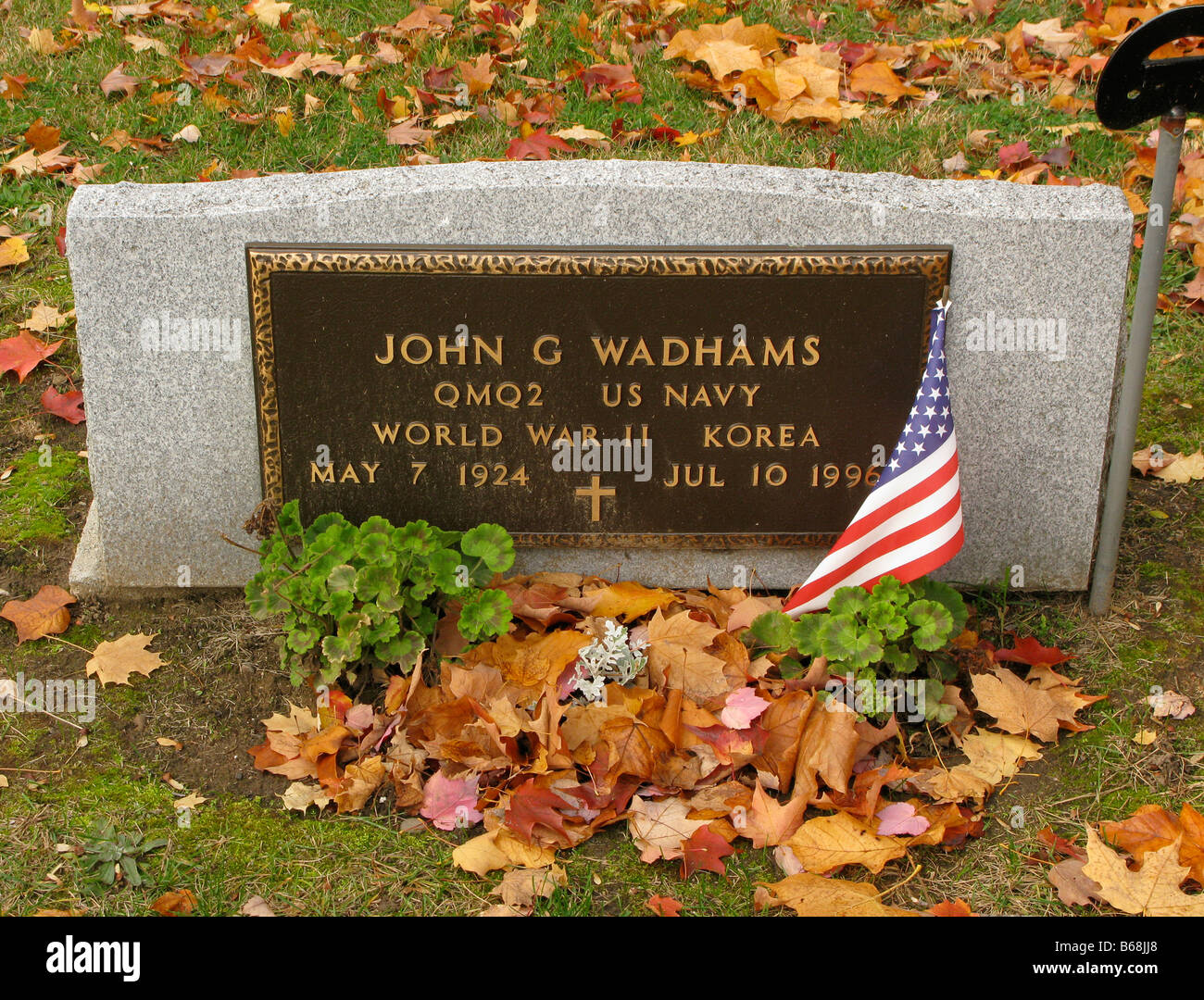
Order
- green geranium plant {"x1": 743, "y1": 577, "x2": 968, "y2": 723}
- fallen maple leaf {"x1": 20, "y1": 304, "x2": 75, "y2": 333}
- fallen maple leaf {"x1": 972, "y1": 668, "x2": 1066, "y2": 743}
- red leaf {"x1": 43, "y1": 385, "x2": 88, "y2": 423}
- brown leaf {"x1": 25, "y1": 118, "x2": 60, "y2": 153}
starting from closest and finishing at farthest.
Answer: green geranium plant {"x1": 743, "y1": 577, "x2": 968, "y2": 723} < fallen maple leaf {"x1": 972, "y1": 668, "x2": 1066, "y2": 743} < red leaf {"x1": 43, "y1": 385, "x2": 88, "y2": 423} < fallen maple leaf {"x1": 20, "y1": 304, "x2": 75, "y2": 333} < brown leaf {"x1": 25, "y1": 118, "x2": 60, "y2": 153}

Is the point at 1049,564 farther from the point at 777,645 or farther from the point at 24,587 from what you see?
the point at 24,587

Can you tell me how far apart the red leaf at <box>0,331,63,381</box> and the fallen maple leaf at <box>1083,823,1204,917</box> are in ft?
12.2

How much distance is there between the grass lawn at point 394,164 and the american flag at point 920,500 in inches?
21.5

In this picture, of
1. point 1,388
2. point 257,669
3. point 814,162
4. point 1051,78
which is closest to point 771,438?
point 257,669

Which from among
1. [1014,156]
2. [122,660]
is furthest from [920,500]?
[1014,156]

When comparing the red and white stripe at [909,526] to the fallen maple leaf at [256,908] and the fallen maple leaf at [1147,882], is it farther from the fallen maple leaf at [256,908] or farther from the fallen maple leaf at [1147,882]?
the fallen maple leaf at [256,908]

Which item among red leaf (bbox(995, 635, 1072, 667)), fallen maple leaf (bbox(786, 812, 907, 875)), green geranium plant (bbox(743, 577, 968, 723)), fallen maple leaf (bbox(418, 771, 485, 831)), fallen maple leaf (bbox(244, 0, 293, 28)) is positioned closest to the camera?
fallen maple leaf (bbox(786, 812, 907, 875))

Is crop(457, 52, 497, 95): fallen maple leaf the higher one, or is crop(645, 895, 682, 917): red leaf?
crop(457, 52, 497, 95): fallen maple leaf

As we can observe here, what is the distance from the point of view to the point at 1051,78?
5469 mm

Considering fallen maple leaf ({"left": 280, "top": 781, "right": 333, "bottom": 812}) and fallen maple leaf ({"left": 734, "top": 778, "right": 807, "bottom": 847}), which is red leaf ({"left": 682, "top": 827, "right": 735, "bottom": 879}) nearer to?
fallen maple leaf ({"left": 734, "top": 778, "right": 807, "bottom": 847})

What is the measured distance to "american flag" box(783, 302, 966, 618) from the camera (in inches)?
120

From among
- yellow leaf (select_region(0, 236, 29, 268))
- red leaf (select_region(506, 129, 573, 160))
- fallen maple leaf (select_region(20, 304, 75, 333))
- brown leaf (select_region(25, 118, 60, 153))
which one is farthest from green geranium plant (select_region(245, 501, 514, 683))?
brown leaf (select_region(25, 118, 60, 153))

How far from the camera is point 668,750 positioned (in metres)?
2.96

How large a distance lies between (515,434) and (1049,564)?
1564 mm
